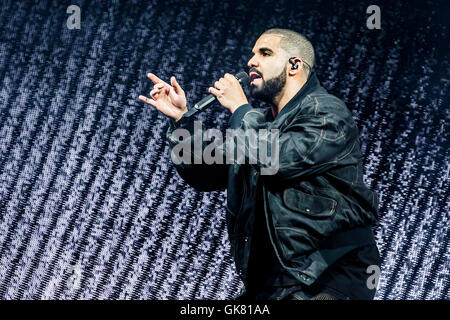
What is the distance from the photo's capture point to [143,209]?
192 centimetres

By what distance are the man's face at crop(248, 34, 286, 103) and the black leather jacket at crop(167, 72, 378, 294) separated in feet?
0.46

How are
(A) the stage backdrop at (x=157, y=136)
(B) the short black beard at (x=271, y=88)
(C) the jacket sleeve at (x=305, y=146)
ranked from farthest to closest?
(A) the stage backdrop at (x=157, y=136), (B) the short black beard at (x=271, y=88), (C) the jacket sleeve at (x=305, y=146)

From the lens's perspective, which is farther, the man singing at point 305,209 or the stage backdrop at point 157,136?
the stage backdrop at point 157,136

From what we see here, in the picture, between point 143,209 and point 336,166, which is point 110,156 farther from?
point 336,166

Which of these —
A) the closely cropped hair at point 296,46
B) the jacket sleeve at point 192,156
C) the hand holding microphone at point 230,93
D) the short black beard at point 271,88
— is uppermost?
the closely cropped hair at point 296,46

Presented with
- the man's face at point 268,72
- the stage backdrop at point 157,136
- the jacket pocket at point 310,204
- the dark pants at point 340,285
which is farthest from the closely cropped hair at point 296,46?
the dark pants at point 340,285

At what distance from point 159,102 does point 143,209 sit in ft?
1.73

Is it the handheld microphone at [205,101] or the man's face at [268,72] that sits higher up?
the man's face at [268,72]

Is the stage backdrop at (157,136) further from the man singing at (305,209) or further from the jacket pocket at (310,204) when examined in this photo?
the jacket pocket at (310,204)

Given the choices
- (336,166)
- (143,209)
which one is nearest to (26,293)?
(143,209)

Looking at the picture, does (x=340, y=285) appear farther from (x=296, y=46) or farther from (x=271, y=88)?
(x=296, y=46)

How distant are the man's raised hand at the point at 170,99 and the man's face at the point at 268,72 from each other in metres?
0.22

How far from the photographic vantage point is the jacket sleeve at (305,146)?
1.22 m
